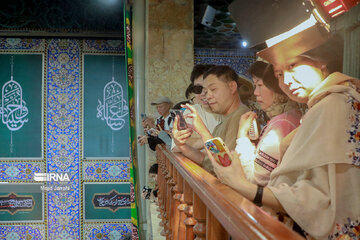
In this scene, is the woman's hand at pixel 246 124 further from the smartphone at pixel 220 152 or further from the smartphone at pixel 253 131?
the smartphone at pixel 220 152

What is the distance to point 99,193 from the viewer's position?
26.6 ft

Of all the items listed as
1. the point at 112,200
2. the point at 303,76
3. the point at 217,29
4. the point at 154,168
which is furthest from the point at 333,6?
the point at 112,200

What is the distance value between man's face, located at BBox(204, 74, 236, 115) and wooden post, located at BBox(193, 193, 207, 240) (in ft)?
3.18

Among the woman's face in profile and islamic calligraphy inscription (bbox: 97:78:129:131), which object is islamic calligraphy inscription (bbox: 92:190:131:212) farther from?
the woman's face in profile

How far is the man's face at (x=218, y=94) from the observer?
2.34 m

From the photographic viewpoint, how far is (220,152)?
1.43 metres

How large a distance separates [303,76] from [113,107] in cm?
710

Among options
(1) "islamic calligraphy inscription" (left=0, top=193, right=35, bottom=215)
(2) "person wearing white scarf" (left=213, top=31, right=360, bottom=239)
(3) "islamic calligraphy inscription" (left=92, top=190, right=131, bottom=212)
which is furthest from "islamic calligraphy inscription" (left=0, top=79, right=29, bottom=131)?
(2) "person wearing white scarf" (left=213, top=31, right=360, bottom=239)

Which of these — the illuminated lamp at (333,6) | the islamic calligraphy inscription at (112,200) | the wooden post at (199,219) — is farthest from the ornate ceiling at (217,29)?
the wooden post at (199,219)

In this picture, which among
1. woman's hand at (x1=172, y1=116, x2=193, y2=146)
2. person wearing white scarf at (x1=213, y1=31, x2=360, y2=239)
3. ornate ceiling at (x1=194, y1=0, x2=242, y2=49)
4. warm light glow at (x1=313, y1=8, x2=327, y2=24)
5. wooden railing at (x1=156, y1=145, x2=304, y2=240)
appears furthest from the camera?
ornate ceiling at (x1=194, y1=0, x2=242, y2=49)

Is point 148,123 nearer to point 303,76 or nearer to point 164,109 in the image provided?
point 164,109

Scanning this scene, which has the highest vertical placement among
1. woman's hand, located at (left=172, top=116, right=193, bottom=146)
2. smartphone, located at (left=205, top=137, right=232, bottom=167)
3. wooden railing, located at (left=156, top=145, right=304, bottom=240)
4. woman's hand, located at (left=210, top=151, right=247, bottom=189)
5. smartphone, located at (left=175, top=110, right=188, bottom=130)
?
smartphone, located at (left=175, top=110, right=188, bottom=130)

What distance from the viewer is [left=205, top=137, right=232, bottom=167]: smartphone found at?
141cm

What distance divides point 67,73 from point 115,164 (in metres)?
2.30
